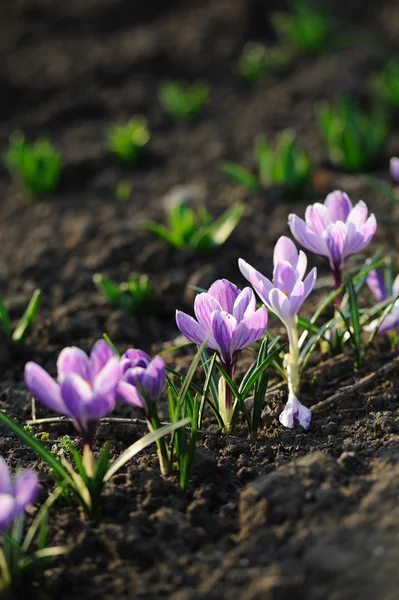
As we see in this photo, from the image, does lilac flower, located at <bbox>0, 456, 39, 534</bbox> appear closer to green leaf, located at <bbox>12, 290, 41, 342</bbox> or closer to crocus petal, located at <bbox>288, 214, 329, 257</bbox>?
crocus petal, located at <bbox>288, 214, 329, 257</bbox>

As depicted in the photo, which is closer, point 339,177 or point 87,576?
point 87,576

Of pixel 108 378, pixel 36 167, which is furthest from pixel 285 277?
pixel 36 167

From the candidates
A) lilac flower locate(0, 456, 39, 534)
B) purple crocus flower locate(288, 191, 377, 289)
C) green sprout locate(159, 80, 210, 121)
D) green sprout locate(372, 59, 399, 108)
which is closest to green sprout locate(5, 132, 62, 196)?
green sprout locate(159, 80, 210, 121)

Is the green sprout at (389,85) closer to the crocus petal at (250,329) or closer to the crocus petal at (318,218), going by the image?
the crocus petal at (318,218)

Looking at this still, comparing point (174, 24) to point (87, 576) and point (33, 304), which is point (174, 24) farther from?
point (87, 576)

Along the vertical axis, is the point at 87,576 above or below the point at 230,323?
below

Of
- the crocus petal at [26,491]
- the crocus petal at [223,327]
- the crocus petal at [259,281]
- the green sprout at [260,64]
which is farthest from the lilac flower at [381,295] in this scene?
the green sprout at [260,64]

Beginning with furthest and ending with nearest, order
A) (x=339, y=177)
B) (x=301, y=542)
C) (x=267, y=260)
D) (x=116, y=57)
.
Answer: (x=116, y=57) → (x=339, y=177) → (x=267, y=260) → (x=301, y=542)

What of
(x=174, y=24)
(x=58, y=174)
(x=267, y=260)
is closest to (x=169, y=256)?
(x=267, y=260)
